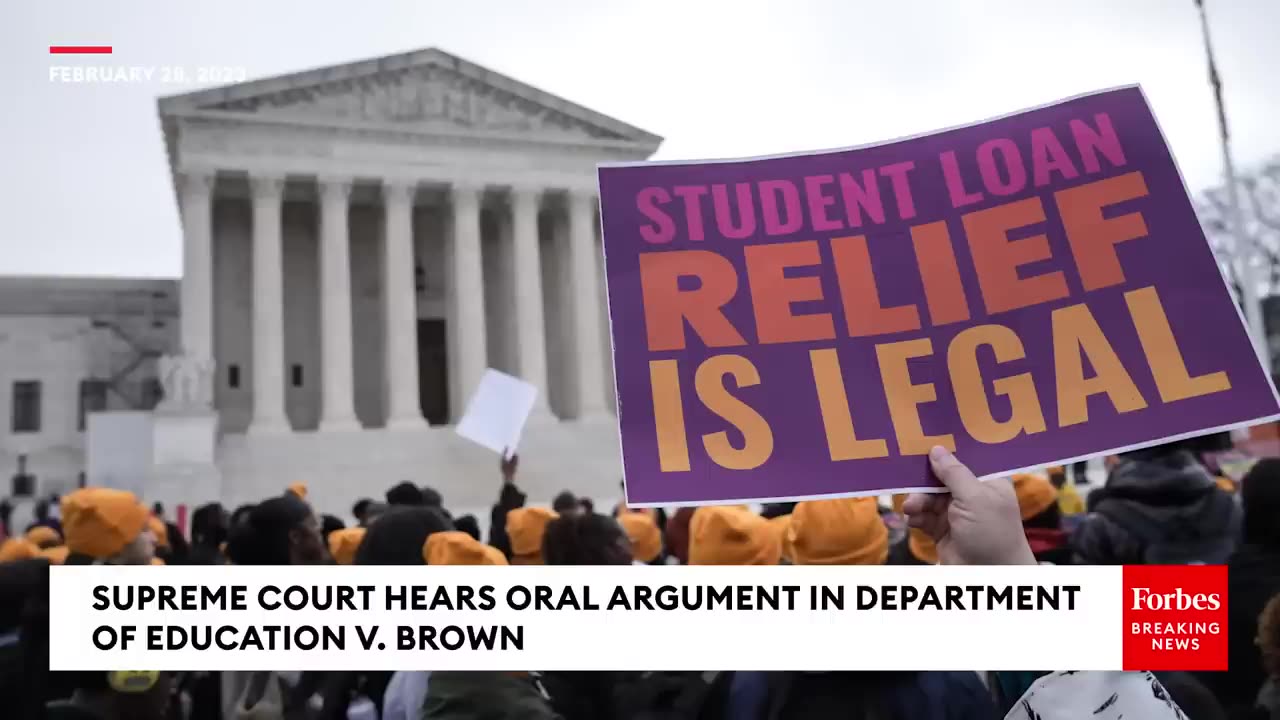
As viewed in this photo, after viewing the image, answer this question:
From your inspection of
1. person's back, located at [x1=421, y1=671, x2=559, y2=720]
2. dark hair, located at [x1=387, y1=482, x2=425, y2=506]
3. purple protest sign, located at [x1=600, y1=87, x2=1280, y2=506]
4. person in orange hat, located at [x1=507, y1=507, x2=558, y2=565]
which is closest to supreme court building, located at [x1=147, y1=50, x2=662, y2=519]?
dark hair, located at [x1=387, y1=482, x2=425, y2=506]

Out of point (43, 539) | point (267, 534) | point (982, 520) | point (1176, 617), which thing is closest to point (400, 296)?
point (43, 539)

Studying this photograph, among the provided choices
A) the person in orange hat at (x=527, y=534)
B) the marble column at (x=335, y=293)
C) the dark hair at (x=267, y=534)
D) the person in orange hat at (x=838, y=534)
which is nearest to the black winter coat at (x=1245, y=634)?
the person in orange hat at (x=838, y=534)

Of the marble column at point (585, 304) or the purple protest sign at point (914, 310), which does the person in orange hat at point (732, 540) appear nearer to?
the purple protest sign at point (914, 310)

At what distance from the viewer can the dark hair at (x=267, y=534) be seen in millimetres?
4680

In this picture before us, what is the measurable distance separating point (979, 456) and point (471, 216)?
35.9 meters

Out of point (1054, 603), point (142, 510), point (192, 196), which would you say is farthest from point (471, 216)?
point (1054, 603)

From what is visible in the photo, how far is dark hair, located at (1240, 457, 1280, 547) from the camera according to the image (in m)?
4.16

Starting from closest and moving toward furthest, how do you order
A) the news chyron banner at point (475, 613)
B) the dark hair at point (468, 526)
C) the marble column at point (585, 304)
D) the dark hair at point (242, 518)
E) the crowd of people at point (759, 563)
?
the crowd of people at point (759, 563)
the news chyron banner at point (475, 613)
the dark hair at point (242, 518)
the dark hair at point (468, 526)
the marble column at point (585, 304)

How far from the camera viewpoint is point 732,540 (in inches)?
154

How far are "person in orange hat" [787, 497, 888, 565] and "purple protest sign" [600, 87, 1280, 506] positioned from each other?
114cm

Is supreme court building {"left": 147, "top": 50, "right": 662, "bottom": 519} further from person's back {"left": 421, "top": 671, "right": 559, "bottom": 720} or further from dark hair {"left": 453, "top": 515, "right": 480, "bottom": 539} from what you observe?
person's back {"left": 421, "top": 671, "right": 559, "bottom": 720}

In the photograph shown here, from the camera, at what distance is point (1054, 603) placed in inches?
109

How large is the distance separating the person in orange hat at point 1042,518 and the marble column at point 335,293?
1259 inches

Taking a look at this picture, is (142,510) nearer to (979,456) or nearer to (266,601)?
(266,601)
